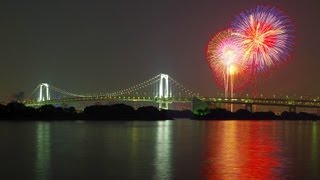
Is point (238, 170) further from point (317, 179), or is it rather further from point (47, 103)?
point (47, 103)

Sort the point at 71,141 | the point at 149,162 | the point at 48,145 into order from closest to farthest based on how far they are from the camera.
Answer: the point at 149,162 < the point at 48,145 < the point at 71,141

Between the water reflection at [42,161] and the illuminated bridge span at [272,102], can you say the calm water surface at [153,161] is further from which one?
the illuminated bridge span at [272,102]

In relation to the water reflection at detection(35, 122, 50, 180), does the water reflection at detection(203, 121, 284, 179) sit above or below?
below

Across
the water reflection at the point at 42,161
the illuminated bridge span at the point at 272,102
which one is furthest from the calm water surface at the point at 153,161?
the illuminated bridge span at the point at 272,102

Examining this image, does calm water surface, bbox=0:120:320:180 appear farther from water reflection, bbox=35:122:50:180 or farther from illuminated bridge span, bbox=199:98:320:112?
illuminated bridge span, bbox=199:98:320:112

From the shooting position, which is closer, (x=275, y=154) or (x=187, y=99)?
(x=275, y=154)

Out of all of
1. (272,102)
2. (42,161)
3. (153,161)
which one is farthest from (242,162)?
(272,102)

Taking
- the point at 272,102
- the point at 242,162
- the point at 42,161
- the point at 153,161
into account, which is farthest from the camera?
the point at 272,102

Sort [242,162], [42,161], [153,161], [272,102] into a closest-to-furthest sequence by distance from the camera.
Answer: [42,161], [242,162], [153,161], [272,102]

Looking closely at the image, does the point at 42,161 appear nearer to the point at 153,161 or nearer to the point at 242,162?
the point at 153,161

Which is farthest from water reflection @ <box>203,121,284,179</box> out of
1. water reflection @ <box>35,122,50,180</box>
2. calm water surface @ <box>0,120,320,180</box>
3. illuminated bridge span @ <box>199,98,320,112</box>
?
illuminated bridge span @ <box>199,98,320,112</box>

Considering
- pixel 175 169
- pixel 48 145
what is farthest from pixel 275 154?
pixel 48 145
